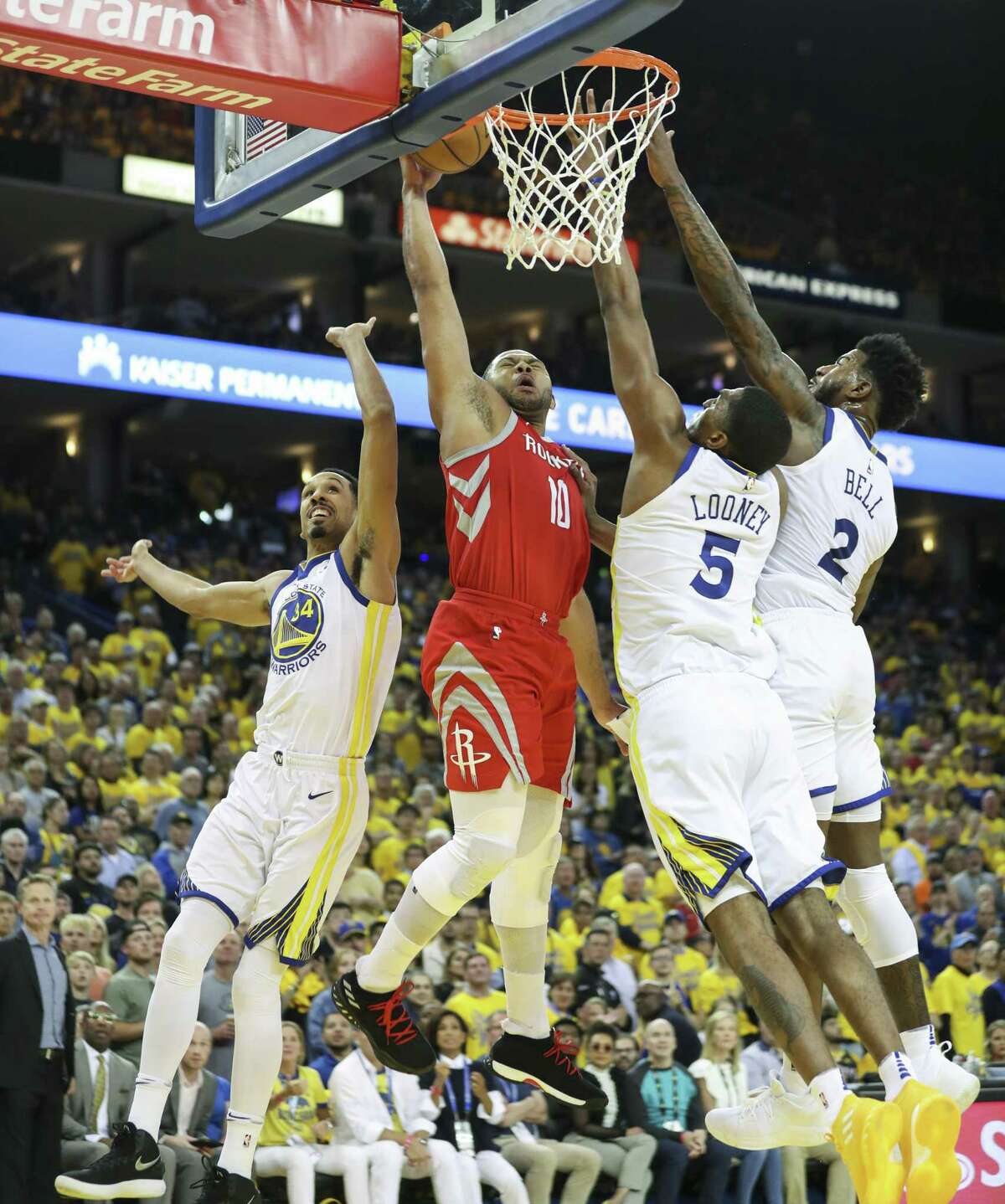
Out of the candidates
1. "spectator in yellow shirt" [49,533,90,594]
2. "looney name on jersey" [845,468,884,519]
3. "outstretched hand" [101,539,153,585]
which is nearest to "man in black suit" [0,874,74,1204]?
"outstretched hand" [101,539,153,585]

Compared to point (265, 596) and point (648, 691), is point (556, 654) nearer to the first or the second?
point (648, 691)

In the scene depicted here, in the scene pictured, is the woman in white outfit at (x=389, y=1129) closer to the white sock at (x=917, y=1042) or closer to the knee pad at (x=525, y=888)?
the knee pad at (x=525, y=888)

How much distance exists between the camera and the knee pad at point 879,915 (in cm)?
604

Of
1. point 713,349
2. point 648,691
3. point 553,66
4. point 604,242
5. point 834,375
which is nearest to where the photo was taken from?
point 553,66

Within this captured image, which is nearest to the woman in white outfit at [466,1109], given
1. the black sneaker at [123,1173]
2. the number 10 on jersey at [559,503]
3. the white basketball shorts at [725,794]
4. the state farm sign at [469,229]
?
the black sneaker at [123,1173]

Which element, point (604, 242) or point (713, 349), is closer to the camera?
point (604, 242)

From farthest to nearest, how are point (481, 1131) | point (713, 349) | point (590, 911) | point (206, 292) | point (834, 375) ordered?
point (713, 349) → point (206, 292) → point (590, 911) → point (481, 1131) → point (834, 375)

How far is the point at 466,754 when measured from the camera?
579 centimetres

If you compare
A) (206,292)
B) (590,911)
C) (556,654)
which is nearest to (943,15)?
(206,292)

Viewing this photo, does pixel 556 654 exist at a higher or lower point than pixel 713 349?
lower

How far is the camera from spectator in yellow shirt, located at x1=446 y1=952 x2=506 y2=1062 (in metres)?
10.6

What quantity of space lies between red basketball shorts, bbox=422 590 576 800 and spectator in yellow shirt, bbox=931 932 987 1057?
770cm

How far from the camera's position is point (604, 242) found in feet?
19.7

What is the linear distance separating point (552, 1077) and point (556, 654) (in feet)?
5.17
